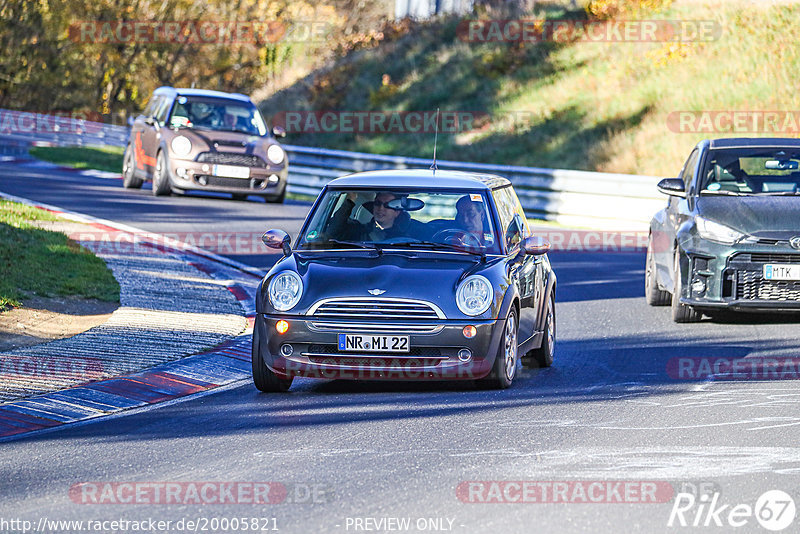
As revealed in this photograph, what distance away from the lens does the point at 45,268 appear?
549 inches

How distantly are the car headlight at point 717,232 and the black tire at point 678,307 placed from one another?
0.35 m

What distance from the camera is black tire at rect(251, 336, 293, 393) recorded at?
9.45m

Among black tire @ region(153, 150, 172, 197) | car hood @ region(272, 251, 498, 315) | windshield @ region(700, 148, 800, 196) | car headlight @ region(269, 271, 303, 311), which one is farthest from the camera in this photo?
black tire @ region(153, 150, 172, 197)

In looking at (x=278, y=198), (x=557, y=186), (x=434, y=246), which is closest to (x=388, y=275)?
(x=434, y=246)

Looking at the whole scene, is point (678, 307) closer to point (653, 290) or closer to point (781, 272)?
point (781, 272)

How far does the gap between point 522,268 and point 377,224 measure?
3.55 ft

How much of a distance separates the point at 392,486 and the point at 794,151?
820 cm

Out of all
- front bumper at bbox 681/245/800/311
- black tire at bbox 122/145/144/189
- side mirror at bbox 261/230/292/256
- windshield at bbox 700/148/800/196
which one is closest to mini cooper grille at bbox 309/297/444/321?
side mirror at bbox 261/230/292/256

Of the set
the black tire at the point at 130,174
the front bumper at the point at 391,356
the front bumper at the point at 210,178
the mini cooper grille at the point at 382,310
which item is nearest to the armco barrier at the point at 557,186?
the front bumper at the point at 210,178

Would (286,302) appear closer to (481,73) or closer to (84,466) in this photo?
(84,466)

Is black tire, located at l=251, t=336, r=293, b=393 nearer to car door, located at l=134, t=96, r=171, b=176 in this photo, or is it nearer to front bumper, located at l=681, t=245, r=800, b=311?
front bumper, located at l=681, t=245, r=800, b=311

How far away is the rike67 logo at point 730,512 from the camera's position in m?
6.14

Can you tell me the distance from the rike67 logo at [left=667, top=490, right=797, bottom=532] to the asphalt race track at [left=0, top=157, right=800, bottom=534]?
0.03 metres

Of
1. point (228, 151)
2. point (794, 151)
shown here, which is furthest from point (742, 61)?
point (794, 151)
